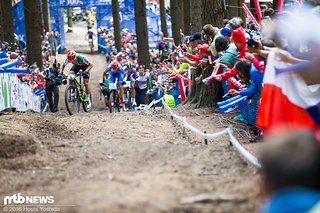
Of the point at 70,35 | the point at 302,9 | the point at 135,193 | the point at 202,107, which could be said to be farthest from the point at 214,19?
the point at 70,35

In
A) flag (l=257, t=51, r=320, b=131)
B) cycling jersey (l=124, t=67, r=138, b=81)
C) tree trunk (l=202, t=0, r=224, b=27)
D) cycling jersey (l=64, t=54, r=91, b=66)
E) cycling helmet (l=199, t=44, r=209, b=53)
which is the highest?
tree trunk (l=202, t=0, r=224, b=27)

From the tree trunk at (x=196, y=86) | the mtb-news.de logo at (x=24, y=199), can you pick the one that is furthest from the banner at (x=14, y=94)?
the mtb-news.de logo at (x=24, y=199)

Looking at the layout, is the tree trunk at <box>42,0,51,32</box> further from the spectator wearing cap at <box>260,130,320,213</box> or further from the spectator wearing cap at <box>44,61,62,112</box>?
the spectator wearing cap at <box>260,130,320,213</box>

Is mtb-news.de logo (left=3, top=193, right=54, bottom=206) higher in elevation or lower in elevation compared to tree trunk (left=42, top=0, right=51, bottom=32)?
lower

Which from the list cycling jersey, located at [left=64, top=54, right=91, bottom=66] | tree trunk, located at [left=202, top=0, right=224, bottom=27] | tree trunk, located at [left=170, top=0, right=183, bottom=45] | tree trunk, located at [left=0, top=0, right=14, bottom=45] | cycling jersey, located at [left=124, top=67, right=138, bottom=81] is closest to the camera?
tree trunk, located at [left=202, top=0, right=224, bottom=27]

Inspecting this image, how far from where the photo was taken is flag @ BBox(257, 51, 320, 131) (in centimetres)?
621

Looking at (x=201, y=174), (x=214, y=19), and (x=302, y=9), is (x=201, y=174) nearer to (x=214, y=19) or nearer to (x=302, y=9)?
(x=302, y=9)

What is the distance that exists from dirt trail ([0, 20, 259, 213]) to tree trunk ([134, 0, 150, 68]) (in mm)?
14065

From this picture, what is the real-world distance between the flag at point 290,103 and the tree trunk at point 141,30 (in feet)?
62.5

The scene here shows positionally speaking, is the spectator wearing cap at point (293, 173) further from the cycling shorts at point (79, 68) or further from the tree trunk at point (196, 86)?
the cycling shorts at point (79, 68)

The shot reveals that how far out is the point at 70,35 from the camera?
187 ft

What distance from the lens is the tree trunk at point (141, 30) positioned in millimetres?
25111

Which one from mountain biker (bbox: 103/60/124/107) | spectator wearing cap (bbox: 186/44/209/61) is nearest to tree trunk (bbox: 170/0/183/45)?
mountain biker (bbox: 103/60/124/107)

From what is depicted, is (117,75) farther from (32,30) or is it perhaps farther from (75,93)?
(32,30)
